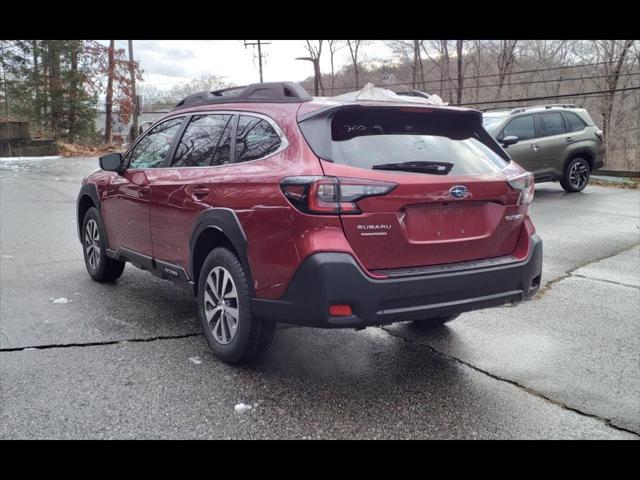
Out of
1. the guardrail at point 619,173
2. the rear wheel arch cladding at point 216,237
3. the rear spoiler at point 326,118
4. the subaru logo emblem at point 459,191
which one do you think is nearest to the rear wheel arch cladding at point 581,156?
the guardrail at point 619,173

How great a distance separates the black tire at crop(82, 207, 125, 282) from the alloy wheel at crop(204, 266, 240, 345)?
2323 mm

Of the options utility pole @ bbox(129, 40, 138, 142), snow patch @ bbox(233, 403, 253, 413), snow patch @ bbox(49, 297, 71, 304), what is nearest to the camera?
snow patch @ bbox(233, 403, 253, 413)

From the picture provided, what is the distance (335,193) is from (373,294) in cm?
59

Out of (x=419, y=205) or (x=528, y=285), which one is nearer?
(x=419, y=205)

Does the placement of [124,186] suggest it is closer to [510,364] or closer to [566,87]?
[510,364]

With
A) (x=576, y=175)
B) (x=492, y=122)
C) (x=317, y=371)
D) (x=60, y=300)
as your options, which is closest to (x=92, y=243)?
(x=60, y=300)

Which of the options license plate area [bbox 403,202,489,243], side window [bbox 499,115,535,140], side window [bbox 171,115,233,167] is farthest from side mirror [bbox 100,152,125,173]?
side window [bbox 499,115,535,140]

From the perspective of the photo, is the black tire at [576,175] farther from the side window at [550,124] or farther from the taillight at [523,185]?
the taillight at [523,185]

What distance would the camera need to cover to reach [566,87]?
3578 cm

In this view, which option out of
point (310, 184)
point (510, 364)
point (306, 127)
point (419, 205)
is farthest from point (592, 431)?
point (306, 127)

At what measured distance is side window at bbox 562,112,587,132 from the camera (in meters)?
13.4

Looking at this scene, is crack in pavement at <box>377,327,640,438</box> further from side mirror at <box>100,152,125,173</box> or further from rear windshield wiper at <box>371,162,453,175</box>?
side mirror at <box>100,152,125,173</box>

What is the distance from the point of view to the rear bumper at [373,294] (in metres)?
3.26

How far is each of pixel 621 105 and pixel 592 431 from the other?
2828 cm
